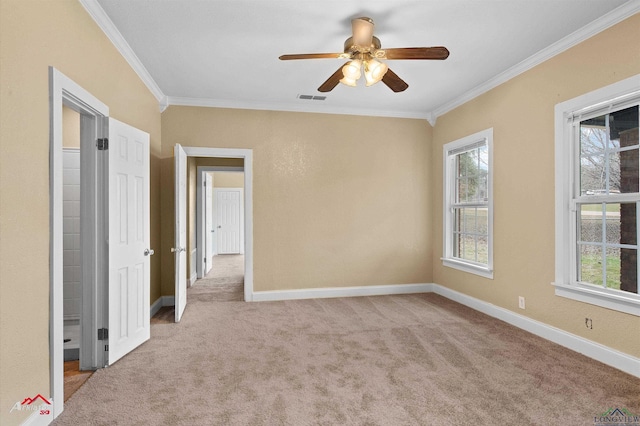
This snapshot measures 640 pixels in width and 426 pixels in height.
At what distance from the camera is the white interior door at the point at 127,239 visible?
280 cm

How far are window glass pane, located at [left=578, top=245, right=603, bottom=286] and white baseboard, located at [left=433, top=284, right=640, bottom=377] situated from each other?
1.71 ft

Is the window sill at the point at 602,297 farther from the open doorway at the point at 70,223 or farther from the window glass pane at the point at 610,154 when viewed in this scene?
the open doorway at the point at 70,223

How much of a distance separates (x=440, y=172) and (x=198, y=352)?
403cm

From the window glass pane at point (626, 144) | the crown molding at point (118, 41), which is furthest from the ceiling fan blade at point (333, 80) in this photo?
the window glass pane at point (626, 144)

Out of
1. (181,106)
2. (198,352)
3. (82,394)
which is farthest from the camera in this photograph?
(181,106)

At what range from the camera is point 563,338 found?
3.12m

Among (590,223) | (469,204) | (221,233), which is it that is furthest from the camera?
(221,233)

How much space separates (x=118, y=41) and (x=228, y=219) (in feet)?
24.2

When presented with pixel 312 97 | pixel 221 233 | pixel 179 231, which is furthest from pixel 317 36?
pixel 221 233

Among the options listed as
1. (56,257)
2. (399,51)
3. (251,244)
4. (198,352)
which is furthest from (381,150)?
(56,257)

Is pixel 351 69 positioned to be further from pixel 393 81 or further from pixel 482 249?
pixel 482 249

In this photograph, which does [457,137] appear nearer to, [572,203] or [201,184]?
[572,203]

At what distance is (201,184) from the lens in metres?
6.43

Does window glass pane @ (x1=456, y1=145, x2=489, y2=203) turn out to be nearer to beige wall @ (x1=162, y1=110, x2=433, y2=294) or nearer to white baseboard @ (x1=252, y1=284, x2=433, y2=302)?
beige wall @ (x1=162, y1=110, x2=433, y2=294)
